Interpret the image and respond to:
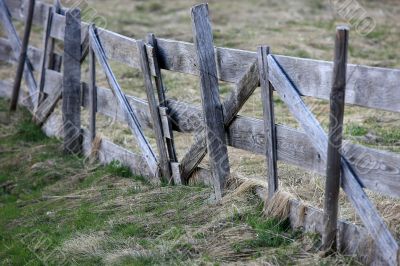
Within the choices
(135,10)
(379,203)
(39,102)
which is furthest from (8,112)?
(135,10)

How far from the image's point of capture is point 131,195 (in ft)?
27.0

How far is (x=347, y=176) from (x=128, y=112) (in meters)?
3.76

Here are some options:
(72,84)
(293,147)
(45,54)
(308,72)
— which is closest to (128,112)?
(72,84)

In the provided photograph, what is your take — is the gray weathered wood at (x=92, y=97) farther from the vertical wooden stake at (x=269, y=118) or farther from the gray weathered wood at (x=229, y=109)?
the vertical wooden stake at (x=269, y=118)

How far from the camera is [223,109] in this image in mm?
7238

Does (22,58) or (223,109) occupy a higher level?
(22,58)

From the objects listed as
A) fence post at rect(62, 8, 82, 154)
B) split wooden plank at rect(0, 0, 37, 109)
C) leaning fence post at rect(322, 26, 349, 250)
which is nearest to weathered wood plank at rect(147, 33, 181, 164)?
fence post at rect(62, 8, 82, 154)

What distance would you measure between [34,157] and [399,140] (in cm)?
481

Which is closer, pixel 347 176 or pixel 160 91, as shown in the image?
pixel 347 176

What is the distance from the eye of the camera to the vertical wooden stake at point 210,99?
23.2 ft

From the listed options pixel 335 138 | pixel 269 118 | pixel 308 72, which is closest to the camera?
pixel 335 138

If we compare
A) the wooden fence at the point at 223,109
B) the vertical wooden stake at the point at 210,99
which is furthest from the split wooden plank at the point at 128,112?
the vertical wooden stake at the point at 210,99

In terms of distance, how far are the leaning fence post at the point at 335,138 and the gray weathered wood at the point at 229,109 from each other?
1.24 metres

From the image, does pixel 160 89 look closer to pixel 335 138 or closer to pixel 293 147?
pixel 293 147
